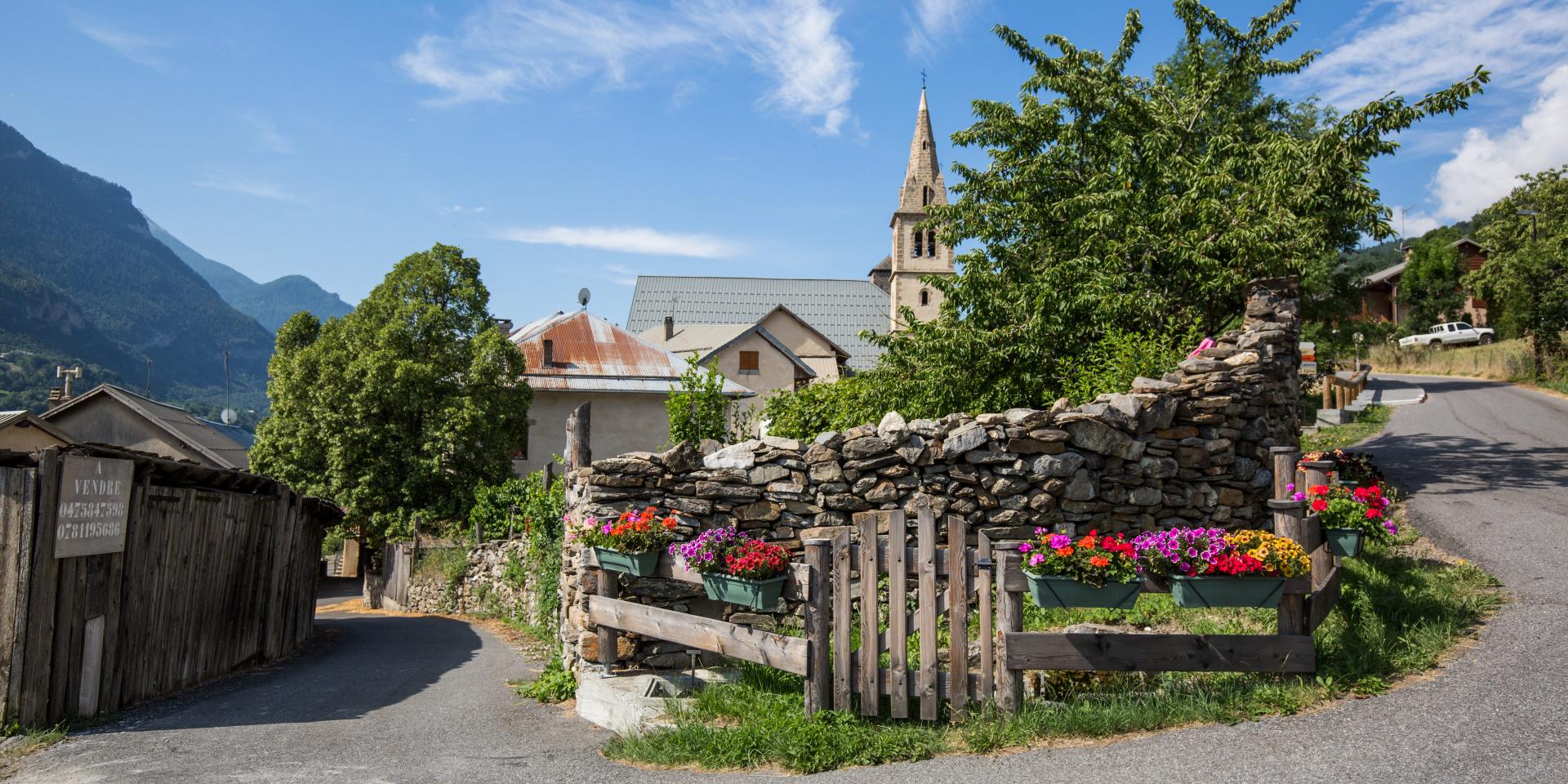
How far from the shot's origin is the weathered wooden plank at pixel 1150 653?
18.4 ft

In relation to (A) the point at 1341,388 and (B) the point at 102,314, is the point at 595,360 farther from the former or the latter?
(B) the point at 102,314

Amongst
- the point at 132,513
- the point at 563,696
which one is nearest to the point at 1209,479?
the point at 563,696

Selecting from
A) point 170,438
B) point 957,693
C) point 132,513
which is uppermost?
point 170,438

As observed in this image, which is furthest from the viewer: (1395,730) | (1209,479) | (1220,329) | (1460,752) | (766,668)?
(1220,329)

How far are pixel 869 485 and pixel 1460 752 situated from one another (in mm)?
4337

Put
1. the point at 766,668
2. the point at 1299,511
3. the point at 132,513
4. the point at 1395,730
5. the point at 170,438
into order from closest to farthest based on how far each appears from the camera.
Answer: the point at 1395,730 < the point at 1299,511 < the point at 766,668 < the point at 132,513 < the point at 170,438

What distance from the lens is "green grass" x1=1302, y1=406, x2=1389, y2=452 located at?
56.4 ft

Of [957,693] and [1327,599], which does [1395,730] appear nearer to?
[1327,599]

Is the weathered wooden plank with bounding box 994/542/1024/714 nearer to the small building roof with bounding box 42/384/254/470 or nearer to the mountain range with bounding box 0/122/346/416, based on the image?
the small building roof with bounding box 42/384/254/470

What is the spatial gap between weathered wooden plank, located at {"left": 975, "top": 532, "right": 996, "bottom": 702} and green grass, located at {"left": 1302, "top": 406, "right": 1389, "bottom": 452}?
12.2m

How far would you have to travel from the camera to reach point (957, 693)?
226 inches

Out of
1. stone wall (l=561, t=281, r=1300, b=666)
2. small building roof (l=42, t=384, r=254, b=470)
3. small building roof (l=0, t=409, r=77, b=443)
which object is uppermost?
small building roof (l=42, t=384, r=254, b=470)

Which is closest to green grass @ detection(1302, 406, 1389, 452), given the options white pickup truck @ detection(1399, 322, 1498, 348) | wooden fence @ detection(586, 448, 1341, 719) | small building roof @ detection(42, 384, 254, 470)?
wooden fence @ detection(586, 448, 1341, 719)

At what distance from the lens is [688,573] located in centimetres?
688
